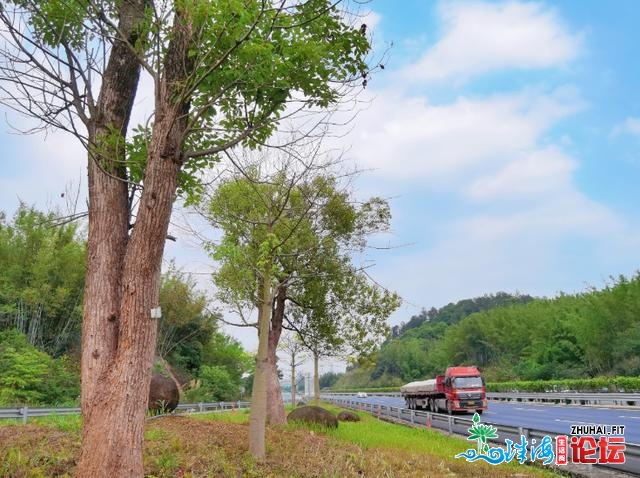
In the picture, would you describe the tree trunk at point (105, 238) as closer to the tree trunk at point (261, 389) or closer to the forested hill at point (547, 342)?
the tree trunk at point (261, 389)

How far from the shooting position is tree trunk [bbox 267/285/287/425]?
17656 mm

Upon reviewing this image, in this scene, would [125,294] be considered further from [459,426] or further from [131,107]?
[459,426]

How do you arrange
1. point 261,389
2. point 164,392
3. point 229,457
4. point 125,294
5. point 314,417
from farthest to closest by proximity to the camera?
point 164,392, point 314,417, point 261,389, point 229,457, point 125,294

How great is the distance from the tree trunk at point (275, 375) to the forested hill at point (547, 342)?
17.9ft

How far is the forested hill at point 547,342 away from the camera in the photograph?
145ft

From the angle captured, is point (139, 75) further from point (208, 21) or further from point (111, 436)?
point (111, 436)

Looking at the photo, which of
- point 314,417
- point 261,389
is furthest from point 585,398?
point 261,389

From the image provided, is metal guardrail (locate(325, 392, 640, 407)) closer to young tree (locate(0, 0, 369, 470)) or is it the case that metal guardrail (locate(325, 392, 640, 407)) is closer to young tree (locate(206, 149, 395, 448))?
young tree (locate(206, 149, 395, 448))

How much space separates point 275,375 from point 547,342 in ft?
153

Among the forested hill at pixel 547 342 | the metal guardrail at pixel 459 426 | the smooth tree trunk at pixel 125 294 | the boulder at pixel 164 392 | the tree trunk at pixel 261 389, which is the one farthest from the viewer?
the forested hill at pixel 547 342

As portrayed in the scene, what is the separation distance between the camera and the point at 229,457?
9.15 meters

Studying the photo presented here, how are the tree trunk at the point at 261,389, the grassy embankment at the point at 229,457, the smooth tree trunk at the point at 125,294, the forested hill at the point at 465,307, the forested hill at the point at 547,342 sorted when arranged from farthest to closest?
the forested hill at the point at 465,307 → the forested hill at the point at 547,342 → the tree trunk at the point at 261,389 → the grassy embankment at the point at 229,457 → the smooth tree trunk at the point at 125,294

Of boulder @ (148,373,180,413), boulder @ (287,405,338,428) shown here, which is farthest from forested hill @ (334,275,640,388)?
boulder @ (148,373,180,413)

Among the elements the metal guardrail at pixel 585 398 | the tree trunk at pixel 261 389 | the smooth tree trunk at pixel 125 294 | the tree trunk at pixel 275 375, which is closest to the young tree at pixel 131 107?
the smooth tree trunk at pixel 125 294
